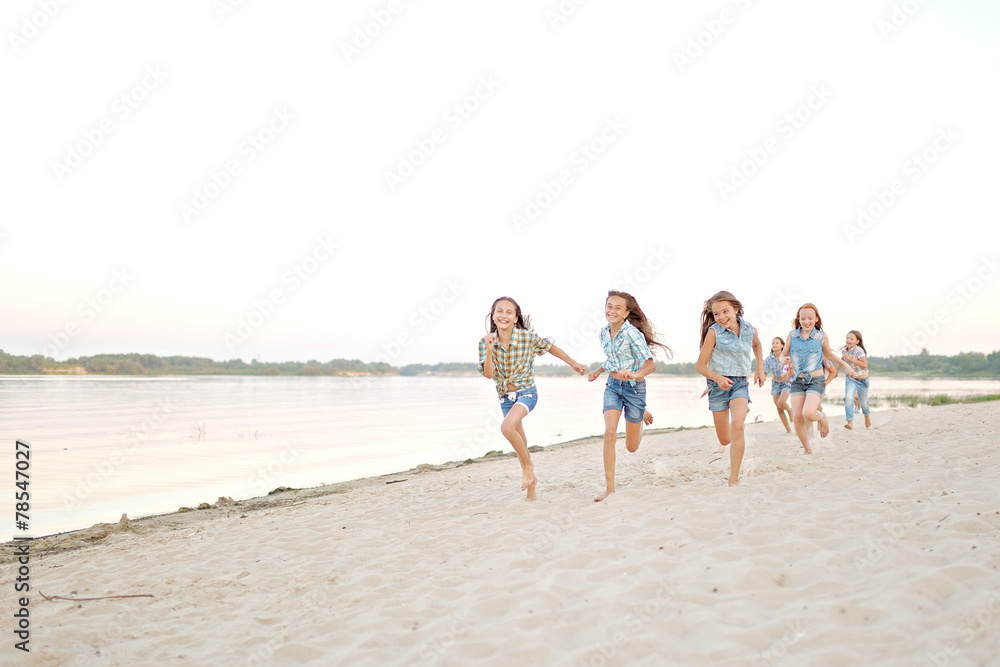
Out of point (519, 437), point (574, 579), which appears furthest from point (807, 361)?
point (574, 579)

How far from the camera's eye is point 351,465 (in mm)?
12133

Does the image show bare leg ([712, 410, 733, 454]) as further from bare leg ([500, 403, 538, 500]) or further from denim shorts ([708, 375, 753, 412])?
bare leg ([500, 403, 538, 500])

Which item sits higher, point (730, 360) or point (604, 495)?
point (730, 360)

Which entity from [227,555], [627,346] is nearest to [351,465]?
[227,555]

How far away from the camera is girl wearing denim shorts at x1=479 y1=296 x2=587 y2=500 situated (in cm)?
647

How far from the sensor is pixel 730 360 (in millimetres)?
→ 6387

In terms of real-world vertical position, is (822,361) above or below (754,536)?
above

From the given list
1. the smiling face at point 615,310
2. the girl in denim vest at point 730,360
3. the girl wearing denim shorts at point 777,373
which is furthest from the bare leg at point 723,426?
the girl wearing denim shorts at point 777,373

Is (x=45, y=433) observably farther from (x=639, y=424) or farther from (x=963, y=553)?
(x=963, y=553)

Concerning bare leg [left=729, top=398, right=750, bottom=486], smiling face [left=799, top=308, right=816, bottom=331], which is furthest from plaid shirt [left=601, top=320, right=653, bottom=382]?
smiling face [left=799, top=308, right=816, bottom=331]

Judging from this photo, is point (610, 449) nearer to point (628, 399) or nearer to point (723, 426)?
point (628, 399)

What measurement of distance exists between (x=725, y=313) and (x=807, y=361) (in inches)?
107

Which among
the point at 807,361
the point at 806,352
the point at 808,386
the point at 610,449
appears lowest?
the point at 610,449

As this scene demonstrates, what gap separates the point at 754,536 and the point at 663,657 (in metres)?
1.81
